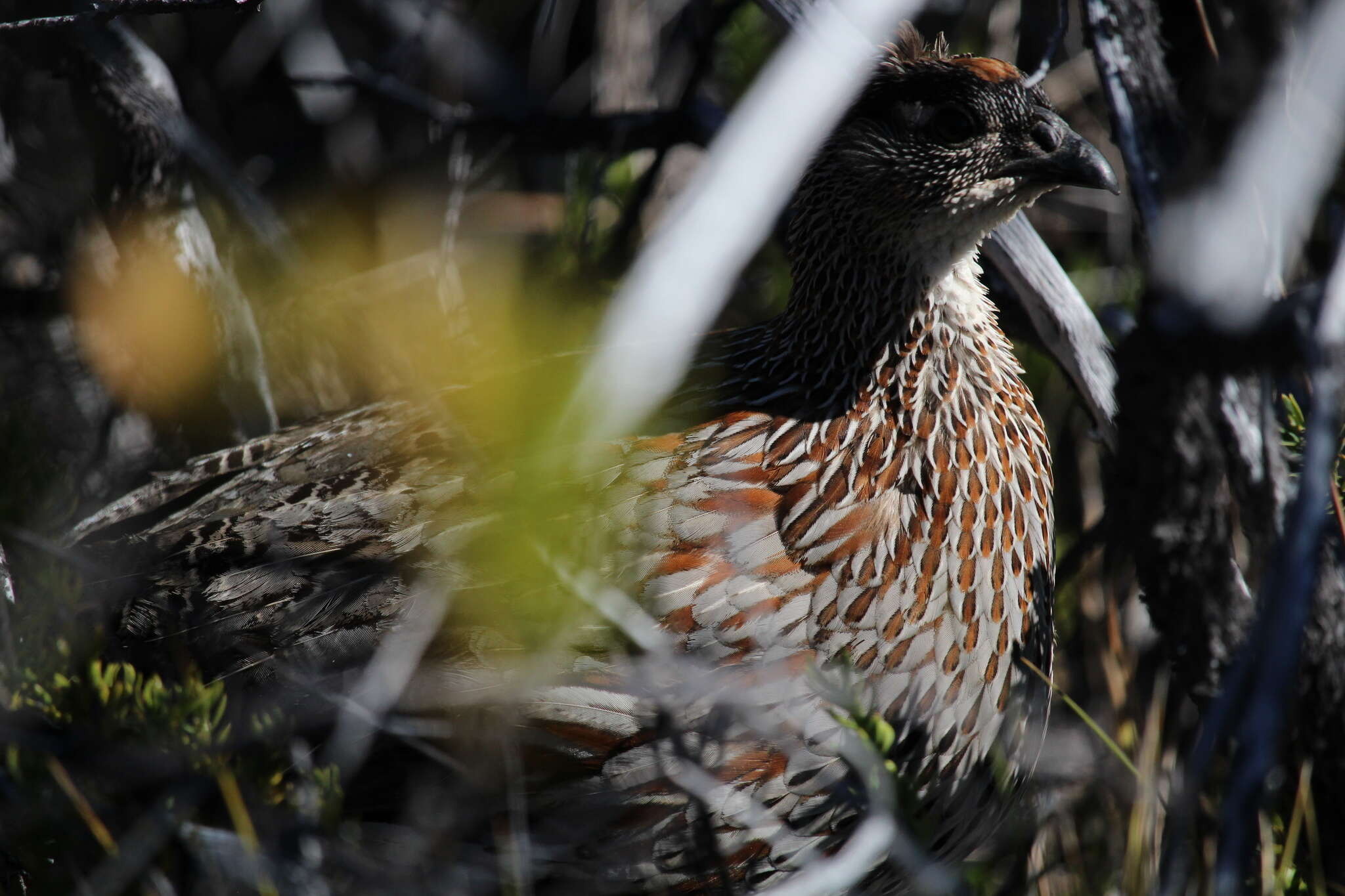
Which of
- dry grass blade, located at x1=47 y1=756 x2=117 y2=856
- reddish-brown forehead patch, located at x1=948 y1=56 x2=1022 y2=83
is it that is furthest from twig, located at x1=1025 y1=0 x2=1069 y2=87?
dry grass blade, located at x1=47 y1=756 x2=117 y2=856

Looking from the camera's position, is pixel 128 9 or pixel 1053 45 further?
pixel 1053 45

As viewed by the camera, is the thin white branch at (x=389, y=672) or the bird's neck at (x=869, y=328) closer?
the thin white branch at (x=389, y=672)

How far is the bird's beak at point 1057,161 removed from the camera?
2275mm

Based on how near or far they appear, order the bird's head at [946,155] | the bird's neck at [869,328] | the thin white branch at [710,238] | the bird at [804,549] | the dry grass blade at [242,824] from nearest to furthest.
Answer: the thin white branch at [710,238]
the dry grass blade at [242,824]
the bird at [804,549]
the bird's head at [946,155]
the bird's neck at [869,328]

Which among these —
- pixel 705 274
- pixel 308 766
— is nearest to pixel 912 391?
pixel 705 274

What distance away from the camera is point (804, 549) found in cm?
231

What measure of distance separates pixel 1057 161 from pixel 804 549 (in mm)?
942

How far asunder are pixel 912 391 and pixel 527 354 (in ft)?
3.49

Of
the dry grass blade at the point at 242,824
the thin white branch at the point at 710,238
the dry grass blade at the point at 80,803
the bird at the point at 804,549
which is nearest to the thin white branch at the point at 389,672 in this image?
the bird at the point at 804,549

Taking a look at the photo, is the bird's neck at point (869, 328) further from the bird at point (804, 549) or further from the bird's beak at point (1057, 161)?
the bird's beak at point (1057, 161)

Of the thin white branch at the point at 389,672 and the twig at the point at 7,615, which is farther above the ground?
the twig at the point at 7,615

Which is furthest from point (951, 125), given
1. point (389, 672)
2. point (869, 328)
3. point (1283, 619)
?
point (389, 672)

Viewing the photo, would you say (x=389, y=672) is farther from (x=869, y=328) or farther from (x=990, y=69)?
(x=990, y=69)

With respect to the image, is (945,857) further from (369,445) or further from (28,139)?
(28,139)
